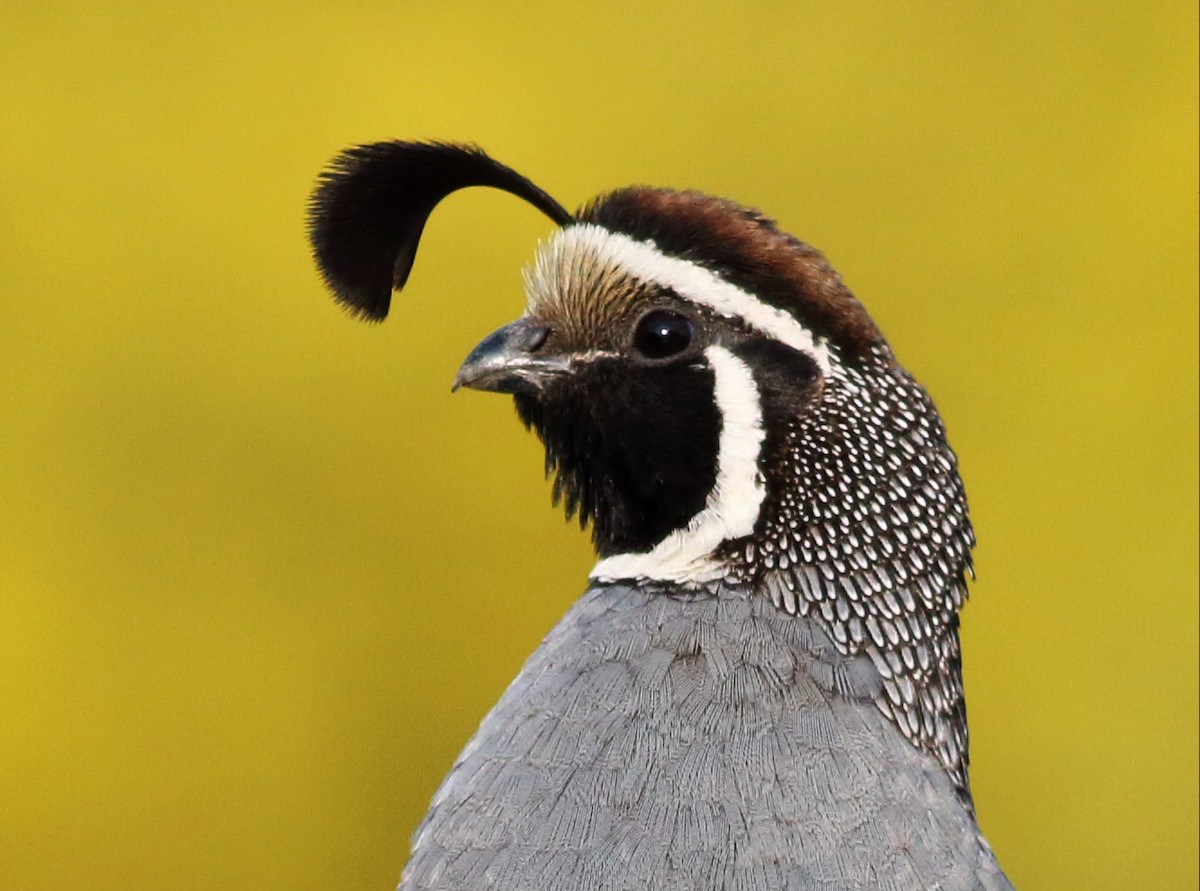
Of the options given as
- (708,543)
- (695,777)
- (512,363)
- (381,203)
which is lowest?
(695,777)

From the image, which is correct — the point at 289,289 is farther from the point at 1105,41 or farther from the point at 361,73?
the point at 1105,41

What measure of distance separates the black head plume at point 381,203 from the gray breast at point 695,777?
31 centimetres

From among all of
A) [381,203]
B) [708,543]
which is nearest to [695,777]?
[708,543]

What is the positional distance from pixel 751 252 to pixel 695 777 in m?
0.35

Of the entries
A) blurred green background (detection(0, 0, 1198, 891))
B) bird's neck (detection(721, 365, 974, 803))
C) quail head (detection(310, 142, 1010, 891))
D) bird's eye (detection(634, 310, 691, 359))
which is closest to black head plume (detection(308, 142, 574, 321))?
quail head (detection(310, 142, 1010, 891))

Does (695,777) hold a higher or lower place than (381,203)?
lower

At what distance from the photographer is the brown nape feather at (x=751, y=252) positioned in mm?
949

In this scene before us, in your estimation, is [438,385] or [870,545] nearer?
[870,545]

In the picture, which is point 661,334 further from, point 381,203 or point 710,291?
point 381,203

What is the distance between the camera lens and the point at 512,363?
3.22ft

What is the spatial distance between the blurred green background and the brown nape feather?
53 centimetres

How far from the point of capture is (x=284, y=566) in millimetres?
1446

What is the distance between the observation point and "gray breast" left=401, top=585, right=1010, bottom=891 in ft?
2.70

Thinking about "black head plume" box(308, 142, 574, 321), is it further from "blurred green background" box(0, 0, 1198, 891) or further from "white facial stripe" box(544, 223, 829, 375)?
"blurred green background" box(0, 0, 1198, 891)
